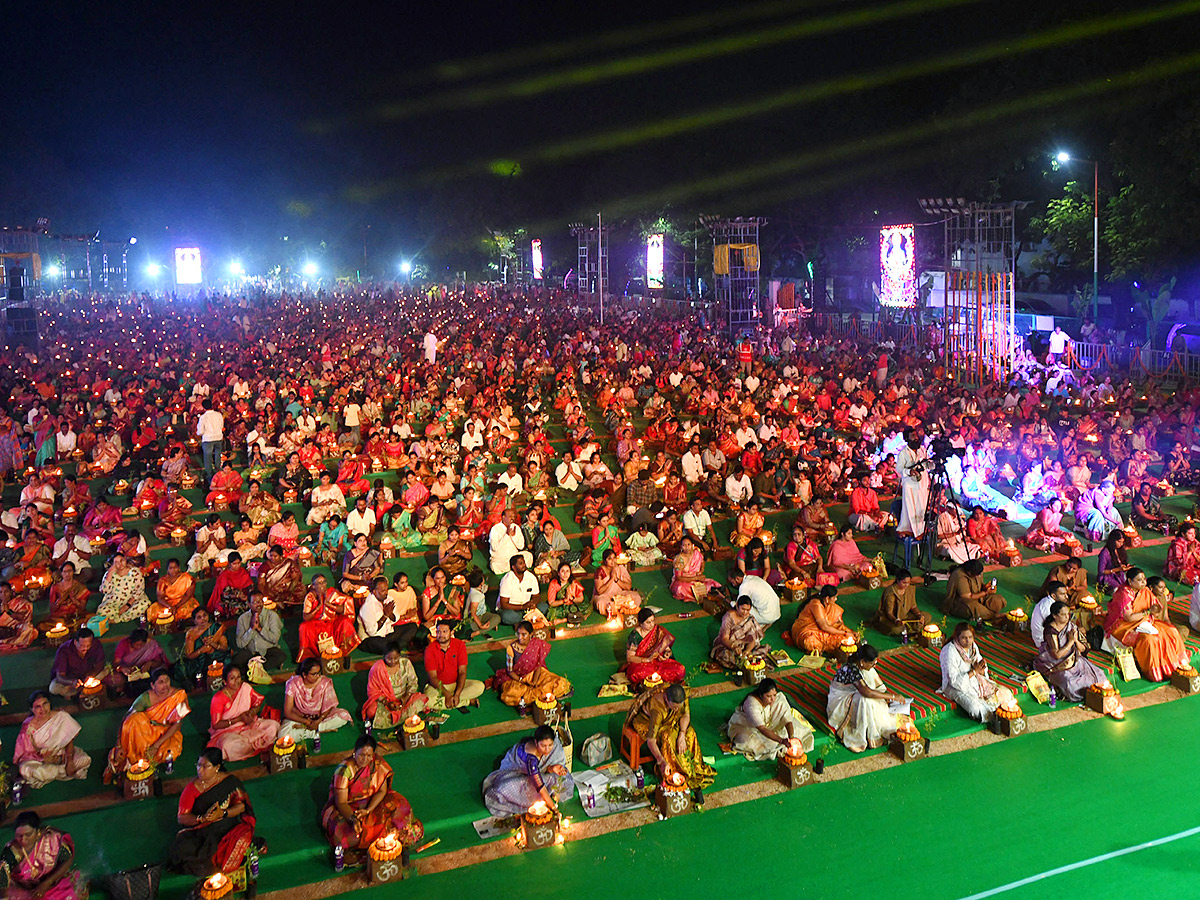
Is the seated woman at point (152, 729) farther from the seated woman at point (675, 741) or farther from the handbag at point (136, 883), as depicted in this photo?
the seated woman at point (675, 741)

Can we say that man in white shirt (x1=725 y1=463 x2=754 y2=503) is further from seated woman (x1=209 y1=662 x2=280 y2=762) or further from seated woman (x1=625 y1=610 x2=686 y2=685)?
seated woman (x1=209 y1=662 x2=280 y2=762)

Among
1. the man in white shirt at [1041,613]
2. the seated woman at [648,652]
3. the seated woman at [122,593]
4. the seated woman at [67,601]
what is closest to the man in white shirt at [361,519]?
the seated woman at [122,593]

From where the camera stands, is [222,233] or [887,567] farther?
[222,233]

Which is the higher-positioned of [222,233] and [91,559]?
[222,233]

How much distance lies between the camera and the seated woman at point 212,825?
238 inches

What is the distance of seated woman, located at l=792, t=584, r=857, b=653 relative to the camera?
9133mm

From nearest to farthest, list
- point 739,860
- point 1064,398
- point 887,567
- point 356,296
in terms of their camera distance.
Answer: point 739,860
point 887,567
point 1064,398
point 356,296

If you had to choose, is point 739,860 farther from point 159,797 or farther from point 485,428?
point 485,428

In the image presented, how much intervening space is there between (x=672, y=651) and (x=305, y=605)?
3.45 metres

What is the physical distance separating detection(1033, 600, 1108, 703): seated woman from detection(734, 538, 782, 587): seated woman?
116 inches

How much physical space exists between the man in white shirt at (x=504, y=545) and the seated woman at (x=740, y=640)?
286 centimetres

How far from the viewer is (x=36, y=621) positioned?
10.3 metres

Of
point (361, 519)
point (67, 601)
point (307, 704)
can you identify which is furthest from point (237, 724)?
point (361, 519)

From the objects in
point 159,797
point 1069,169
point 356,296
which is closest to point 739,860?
point 159,797
